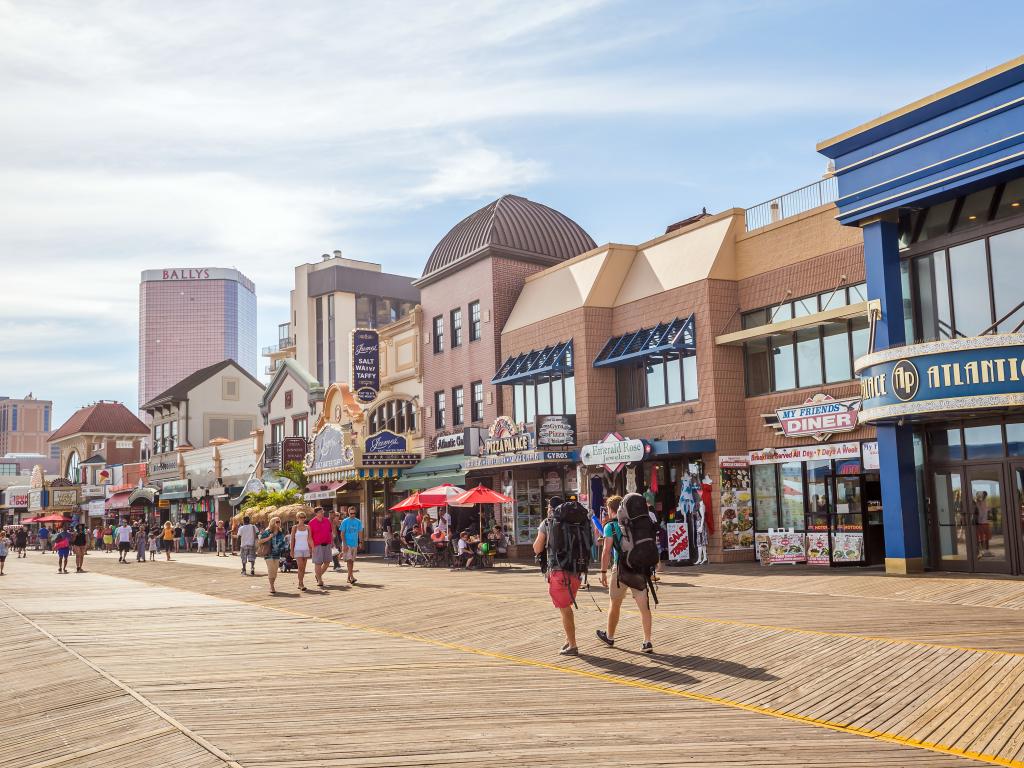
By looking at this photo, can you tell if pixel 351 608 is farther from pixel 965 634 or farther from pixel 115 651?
pixel 965 634

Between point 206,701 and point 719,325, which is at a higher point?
point 719,325

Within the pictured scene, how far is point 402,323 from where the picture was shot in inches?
1567

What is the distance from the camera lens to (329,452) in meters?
39.3

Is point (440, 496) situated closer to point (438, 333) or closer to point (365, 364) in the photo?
point (438, 333)

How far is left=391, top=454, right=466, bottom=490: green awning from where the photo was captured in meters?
33.8

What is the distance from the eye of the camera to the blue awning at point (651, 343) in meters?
26.0

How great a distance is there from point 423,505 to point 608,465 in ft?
19.3

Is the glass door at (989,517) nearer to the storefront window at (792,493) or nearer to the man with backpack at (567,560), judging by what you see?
the storefront window at (792,493)

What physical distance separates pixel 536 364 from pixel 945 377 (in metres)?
14.5

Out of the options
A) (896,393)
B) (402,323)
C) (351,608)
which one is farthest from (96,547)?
(896,393)

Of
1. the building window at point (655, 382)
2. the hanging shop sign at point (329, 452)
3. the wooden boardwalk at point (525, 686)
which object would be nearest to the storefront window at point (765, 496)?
the building window at point (655, 382)

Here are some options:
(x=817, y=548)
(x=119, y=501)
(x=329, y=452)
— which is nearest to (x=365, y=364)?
(x=329, y=452)

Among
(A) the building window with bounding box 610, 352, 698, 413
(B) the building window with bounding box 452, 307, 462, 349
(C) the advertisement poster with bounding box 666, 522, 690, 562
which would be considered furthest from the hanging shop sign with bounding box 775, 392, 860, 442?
(B) the building window with bounding box 452, 307, 462, 349

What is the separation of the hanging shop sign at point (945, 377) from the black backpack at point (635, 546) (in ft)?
30.3
